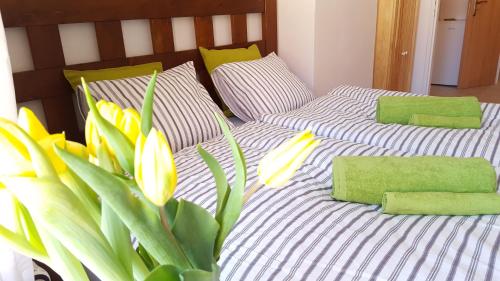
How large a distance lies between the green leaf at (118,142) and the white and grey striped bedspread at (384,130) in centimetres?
112

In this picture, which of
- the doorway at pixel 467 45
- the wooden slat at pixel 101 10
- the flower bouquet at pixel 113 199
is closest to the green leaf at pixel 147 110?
the flower bouquet at pixel 113 199

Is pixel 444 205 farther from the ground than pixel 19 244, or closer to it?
closer to it

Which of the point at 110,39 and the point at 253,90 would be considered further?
the point at 253,90

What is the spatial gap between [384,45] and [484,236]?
8.14ft

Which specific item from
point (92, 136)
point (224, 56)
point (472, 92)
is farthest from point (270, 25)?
point (472, 92)

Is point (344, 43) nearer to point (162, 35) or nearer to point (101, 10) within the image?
point (162, 35)

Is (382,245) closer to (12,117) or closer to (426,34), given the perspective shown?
(12,117)

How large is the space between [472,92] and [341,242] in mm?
4741

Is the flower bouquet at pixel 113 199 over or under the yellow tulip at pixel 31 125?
under

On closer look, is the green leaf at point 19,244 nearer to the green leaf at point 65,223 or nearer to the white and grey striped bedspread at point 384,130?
the green leaf at point 65,223

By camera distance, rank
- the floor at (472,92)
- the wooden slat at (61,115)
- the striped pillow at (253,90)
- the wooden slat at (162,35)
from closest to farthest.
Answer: the wooden slat at (61,115)
the wooden slat at (162,35)
the striped pillow at (253,90)
the floor at (472,92)

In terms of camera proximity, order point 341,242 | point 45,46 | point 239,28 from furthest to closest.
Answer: point 239,28 → point 45,46 → point 341,242

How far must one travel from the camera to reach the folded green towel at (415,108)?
1.47 m

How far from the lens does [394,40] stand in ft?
9.78
